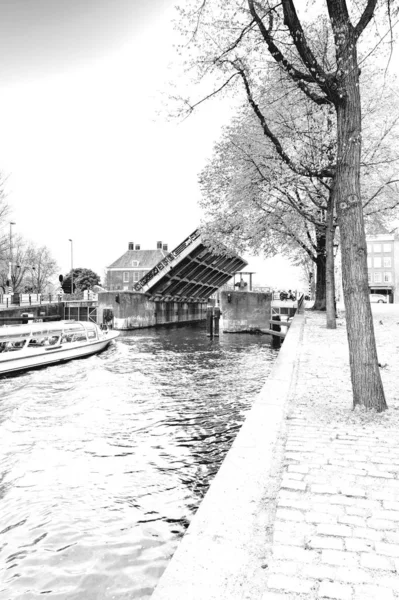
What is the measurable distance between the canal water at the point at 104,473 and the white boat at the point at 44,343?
2.31 m

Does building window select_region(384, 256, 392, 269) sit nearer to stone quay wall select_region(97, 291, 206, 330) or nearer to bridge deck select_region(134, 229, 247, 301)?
bridge deck select_region(134, 229, 247, 301)

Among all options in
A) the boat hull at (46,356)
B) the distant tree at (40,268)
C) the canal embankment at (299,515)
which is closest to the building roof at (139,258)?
the distant tree at (40,268)

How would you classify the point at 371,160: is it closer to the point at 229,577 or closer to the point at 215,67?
the point at 215,67

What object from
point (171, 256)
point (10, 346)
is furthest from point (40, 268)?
point (10, 346)

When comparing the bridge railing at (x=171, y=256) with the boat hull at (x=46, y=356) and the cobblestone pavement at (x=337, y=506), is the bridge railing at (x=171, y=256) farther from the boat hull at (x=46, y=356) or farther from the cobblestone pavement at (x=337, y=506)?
the cobblestone pavement at (x=337, y=506)

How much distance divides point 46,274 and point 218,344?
5007cm

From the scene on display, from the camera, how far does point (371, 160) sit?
55.0 feet

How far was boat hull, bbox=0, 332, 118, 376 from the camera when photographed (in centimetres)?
1459

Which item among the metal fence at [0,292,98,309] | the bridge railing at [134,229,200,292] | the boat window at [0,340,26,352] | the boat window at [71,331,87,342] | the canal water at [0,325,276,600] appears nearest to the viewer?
the canal water at [0,325,276,600]

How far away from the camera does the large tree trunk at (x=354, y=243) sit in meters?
5.39

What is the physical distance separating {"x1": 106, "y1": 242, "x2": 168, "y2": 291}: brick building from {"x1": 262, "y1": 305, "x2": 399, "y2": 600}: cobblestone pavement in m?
68.4

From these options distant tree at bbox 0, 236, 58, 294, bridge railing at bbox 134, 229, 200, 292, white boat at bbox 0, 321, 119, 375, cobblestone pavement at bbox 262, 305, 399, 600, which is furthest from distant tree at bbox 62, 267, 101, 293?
cobblestone pavement at bbox 262, 305, 399, 600

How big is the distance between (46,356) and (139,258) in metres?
58.9

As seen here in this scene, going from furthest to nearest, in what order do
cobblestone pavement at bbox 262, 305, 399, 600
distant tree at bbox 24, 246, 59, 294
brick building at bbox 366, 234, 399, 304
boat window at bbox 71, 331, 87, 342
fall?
brick building at bbox 366, 234, 399, 304 → distant tree at bbox 24, 246, 59, 294 → boat window at bbox 71, 331, 87, 342 → cobblestone pavement at bbox 262, 305, 399, 600
